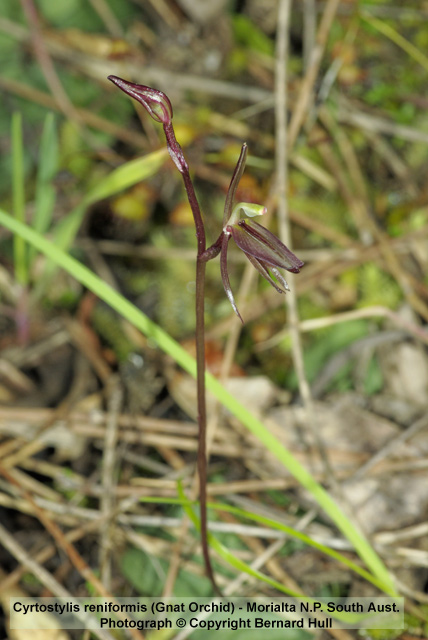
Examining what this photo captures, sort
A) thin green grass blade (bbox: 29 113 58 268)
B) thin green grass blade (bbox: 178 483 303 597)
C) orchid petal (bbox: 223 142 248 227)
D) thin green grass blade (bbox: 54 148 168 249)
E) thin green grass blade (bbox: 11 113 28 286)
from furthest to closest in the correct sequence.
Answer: thin green grass blade (bbox: 29 113 58 268) < thin green grass blade (bbox: 11 113 28 286) < thin green grass blade (bbox: 54 148 168 249) < thin green grass blade (bbox: 178 483 303 597) < orchid petal (bbox: 223 142 248 227)

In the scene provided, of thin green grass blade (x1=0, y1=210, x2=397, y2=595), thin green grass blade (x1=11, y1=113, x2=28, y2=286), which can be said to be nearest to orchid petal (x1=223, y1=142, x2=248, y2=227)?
→ thin green grass blade (x1=0, y1=210, x2=397, y2=595)

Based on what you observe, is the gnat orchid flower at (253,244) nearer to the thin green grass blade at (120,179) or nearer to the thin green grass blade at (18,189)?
the thin green grass blade at (120,179)

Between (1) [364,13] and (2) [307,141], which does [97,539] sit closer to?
(2) [307,141]

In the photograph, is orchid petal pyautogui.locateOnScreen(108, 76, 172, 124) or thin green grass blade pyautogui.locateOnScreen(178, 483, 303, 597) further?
thin green grass blade pyautogui.locateOnScreen(178, 483, 303, 597)

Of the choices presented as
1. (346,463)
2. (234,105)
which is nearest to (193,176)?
(234,105)

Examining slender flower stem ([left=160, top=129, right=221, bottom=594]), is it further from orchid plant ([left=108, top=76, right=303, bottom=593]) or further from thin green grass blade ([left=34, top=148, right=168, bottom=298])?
thin green grass blade ([left=34, top=148, right=168, bottom=298])

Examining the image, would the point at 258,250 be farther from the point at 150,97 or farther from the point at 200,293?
the point at 150,97
